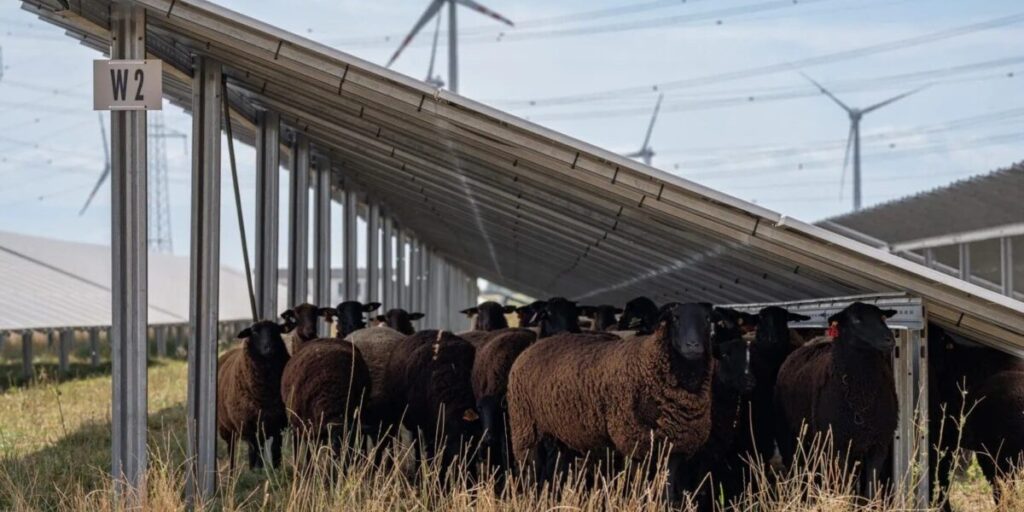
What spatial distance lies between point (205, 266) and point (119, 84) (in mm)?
1966

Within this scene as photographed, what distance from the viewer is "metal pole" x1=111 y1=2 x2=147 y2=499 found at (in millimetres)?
9508

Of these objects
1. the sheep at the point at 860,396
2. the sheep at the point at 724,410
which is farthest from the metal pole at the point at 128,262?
the sheep at the point at 860,396

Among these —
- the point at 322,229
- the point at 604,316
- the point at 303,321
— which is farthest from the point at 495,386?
the point at 322,229

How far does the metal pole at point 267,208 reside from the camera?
1497 centimetres

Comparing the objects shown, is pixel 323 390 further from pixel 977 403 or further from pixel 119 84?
pixel 977 403

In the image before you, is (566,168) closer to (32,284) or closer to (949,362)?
(949,362)

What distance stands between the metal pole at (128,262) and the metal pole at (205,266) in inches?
40.9

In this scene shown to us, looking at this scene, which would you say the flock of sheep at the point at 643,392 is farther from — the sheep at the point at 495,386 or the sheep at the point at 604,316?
the sheep at the point at 604,316

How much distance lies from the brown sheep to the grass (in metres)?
0.35

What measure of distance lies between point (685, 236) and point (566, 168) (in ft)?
6.44

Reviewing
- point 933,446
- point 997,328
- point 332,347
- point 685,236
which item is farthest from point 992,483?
point 332,347

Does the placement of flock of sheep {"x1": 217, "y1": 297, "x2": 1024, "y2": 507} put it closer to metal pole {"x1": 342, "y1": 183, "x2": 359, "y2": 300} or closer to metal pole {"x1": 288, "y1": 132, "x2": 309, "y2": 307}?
metal pole {"x1": 288, "y1": 132, "x2": 309, "y2": 307}

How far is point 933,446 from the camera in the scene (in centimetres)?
998

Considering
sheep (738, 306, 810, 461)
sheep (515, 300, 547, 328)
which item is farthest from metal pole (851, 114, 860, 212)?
sheep (738, 306, 810, 461)
